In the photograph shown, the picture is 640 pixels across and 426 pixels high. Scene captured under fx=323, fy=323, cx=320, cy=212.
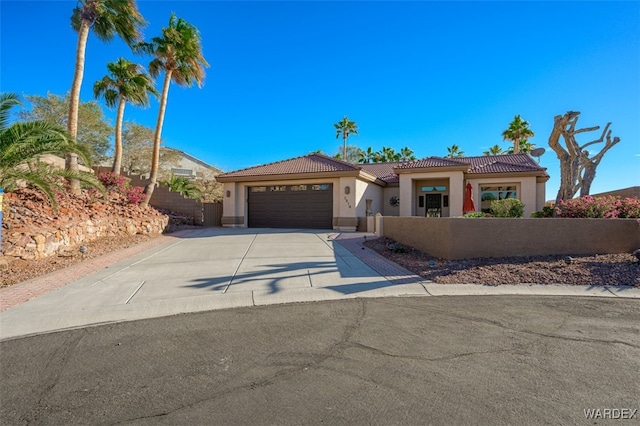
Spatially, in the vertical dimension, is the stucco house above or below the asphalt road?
above

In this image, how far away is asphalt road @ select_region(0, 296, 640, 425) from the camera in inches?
109

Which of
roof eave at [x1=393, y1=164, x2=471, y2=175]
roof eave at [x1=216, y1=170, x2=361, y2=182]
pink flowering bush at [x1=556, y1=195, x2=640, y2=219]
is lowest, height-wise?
pink flowering bush at [x1=556, y1=195, x2=640, y2=219]

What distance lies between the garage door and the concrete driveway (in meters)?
8.36

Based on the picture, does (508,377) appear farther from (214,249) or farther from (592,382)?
(214,249)

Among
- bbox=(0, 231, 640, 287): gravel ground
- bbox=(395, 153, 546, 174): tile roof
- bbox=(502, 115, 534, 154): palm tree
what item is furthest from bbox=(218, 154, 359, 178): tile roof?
bbox=(502, 115, 534, 154): palm tree

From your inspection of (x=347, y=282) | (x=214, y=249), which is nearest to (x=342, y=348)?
(x=347, y=282)

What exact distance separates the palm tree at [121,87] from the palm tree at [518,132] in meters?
34.9

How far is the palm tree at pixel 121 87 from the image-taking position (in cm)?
1939

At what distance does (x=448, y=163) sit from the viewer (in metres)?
19.4

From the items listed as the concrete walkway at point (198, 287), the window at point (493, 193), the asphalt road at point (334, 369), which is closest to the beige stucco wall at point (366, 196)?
the window at point (493, 193)

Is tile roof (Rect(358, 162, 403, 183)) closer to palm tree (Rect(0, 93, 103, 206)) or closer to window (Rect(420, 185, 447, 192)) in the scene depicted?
window (Rect(420, 185, 447, 192))

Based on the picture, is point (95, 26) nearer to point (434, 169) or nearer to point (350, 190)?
point (350, 190)

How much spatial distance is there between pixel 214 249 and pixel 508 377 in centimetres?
1013

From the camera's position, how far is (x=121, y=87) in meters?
19.5
